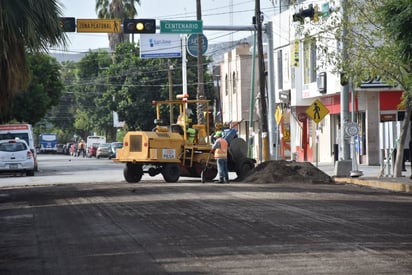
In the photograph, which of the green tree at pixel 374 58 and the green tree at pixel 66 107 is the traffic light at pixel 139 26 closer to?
the green tree at pixel 374 58

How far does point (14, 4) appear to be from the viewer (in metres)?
20.3

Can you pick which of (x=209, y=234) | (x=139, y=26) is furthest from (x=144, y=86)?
(x=209, y=234)

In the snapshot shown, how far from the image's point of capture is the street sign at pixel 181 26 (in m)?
39.1

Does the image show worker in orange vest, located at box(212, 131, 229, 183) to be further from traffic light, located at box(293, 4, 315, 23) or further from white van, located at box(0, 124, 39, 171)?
white van, located at box(0, 124, 39, 171)

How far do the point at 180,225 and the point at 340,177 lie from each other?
1879cm

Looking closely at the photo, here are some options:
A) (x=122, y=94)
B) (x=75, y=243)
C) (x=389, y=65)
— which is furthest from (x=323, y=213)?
(x=122, y=94)

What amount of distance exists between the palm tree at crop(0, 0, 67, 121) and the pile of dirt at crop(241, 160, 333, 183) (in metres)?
10.7

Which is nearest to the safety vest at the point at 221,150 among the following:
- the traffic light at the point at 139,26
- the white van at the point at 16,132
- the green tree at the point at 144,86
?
the traffic light at the point at 139,26

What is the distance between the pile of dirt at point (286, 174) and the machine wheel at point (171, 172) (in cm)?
253

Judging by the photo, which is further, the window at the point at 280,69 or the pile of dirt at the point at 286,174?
→ the window at the point at 280,69

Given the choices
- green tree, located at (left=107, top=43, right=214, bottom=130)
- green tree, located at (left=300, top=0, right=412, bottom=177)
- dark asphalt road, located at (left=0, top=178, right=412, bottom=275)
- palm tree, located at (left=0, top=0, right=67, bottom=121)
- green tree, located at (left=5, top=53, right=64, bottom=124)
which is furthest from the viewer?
green tree, located at (left=107, top=43, right=214, bottom=130)

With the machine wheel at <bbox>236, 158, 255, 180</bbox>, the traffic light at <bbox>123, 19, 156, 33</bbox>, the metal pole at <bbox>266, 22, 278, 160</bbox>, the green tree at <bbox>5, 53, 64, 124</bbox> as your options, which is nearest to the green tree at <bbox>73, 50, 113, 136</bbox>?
the green tree at <bbox>5, 53, 64, 124</bbox>

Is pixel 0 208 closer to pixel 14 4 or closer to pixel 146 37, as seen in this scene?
pixel 14 4

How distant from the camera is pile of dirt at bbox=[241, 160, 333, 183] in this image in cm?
3169
